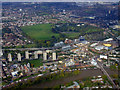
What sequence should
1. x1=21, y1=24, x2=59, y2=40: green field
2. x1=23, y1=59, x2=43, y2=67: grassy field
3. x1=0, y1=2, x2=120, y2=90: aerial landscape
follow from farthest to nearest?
1. x1=21, y1=24, x2=59, y2=40: green field
2. x1=23, y1=59, x2=43, y2=67: grassy field
3. x1=0, y1=2, x2=120, y2=90: aerial landscape

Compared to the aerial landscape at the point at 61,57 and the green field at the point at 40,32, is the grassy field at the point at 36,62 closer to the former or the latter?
the aerial landscape at the point at 61,57

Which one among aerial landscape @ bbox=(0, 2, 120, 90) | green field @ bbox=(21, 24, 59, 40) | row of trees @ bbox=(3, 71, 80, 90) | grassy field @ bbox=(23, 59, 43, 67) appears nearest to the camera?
row of trees @ bbox=(3, 71, 80, 90)

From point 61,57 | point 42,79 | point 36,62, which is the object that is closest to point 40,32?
point 61,57

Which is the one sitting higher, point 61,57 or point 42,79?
point 61,57

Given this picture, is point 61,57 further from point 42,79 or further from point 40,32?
point 40,32

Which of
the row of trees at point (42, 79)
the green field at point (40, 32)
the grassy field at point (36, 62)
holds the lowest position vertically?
the row of trees at point (42, 79)

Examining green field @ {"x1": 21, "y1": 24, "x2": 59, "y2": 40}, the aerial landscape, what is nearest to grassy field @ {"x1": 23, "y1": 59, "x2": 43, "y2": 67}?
the aerial landscape

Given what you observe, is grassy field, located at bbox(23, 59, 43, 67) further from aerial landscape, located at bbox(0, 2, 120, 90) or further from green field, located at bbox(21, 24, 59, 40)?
green field, located at bbox(21, 24, 59, 40)

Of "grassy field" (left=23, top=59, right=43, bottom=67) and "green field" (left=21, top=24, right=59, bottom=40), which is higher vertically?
"green field" (left=21, top=24, right=59, bottom=40)

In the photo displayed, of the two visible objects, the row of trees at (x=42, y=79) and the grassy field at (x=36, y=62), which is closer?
the row of trees at (x=42, y=79)

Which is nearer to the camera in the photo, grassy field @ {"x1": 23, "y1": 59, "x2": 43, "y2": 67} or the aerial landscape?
the aerial landscape

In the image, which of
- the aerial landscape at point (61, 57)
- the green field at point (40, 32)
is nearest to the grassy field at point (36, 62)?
the aerial landscape at point (61, 57)
